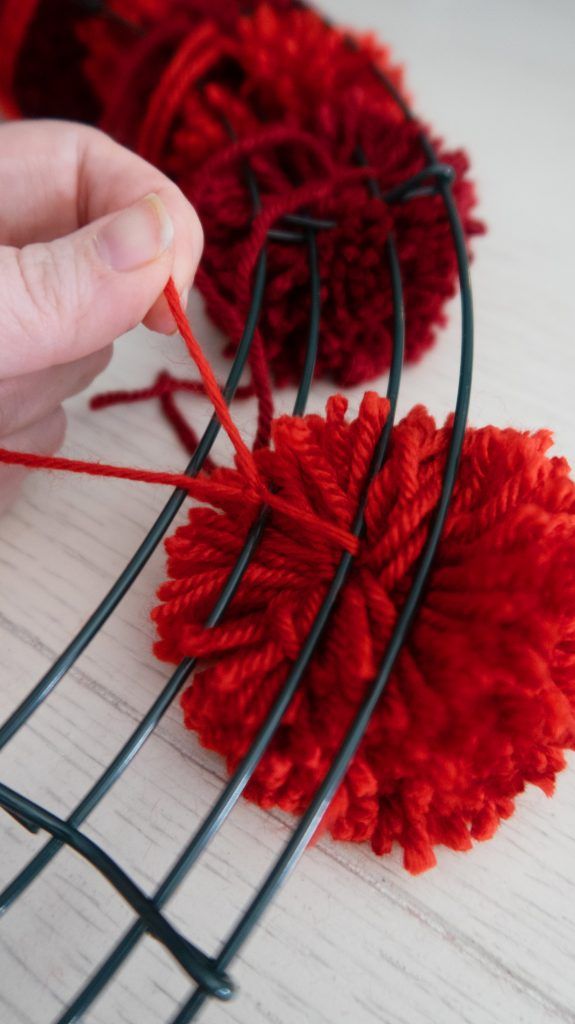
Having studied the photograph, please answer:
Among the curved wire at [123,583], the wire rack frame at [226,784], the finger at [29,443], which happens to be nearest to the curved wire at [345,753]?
the wire rack frame at [226,784]

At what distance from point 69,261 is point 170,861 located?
26cm

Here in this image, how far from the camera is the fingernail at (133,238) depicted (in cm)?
33

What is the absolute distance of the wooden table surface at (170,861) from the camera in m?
0.33

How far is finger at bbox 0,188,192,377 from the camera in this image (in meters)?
0.32

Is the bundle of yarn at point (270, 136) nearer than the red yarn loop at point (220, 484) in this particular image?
No

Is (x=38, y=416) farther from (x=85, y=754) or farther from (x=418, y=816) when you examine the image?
(x=418, y=816)

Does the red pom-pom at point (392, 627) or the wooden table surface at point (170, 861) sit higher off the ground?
the red pom-pom at point (392, 627)

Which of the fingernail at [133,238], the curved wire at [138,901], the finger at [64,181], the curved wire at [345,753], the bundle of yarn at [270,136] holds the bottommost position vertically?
the curved wire at [138,901]

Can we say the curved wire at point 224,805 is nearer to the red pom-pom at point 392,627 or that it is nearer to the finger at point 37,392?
the red pom-pom at point 392,627

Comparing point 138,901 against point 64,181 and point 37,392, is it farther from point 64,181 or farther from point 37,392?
point 64,181

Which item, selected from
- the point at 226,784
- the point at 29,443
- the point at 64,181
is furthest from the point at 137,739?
the point at 64,181

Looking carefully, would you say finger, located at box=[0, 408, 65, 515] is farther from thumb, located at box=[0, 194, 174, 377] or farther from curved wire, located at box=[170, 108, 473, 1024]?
curved wire, located at box=[170, 108, 473, 1024]

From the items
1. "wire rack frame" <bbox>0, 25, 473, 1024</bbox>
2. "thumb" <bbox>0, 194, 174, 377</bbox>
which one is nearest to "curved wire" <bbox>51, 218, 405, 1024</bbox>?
"wire rack frame" <bbox>0, 25, 473, 1024</bbox>

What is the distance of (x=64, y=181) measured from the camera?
437mm
